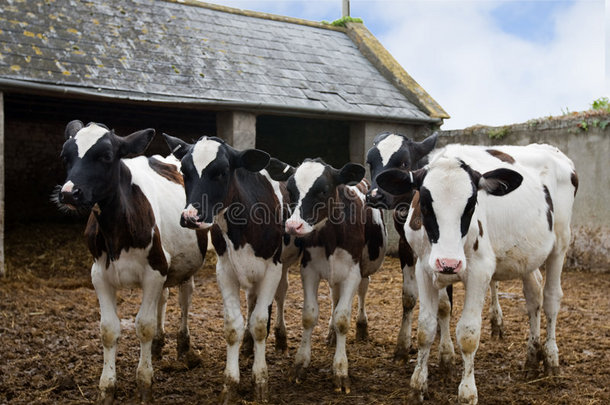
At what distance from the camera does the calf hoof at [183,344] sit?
595cm

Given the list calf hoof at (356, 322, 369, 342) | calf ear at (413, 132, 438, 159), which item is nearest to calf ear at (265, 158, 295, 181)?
calf ear at (413, 132, 438, 159)

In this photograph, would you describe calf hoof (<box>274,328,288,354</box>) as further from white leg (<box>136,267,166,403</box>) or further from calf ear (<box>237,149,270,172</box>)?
calf ear (<box>237,149,270,172</box>)

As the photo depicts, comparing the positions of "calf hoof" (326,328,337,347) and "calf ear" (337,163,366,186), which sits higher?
"calf ear" (337,163,366,186)

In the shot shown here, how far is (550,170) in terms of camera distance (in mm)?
5508

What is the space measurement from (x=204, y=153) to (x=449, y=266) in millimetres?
2020

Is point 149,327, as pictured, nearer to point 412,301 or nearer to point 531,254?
point 412,301

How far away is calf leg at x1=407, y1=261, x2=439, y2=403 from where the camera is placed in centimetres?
450

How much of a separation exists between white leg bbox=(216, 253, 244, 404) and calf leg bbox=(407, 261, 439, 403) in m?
1.33

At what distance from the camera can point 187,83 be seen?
11383mm

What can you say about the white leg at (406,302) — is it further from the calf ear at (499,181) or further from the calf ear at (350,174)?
the calf ear at (499,181)

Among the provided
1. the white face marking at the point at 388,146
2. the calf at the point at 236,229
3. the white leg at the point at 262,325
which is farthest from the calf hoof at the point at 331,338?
the white face marking at the point at 388,146

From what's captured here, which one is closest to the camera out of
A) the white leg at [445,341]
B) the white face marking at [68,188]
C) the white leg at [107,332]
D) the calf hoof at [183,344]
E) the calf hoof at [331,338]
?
the white face marking at [68,188]

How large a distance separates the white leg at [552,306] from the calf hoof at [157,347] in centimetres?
351

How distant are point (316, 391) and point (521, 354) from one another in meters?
2.31
